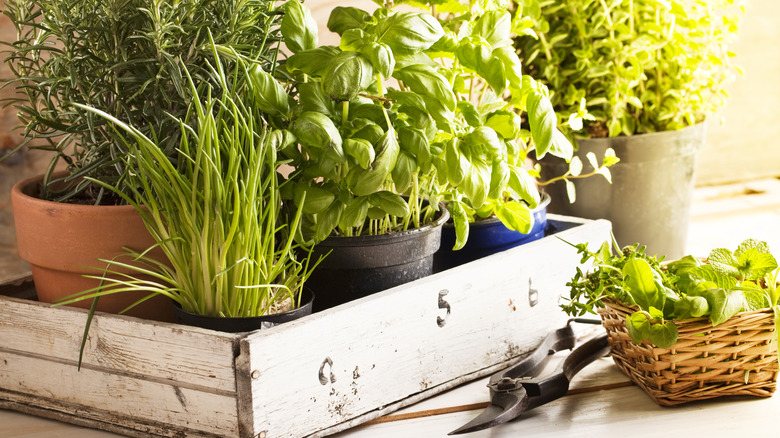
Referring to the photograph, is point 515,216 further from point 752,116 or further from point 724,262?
point 752,116

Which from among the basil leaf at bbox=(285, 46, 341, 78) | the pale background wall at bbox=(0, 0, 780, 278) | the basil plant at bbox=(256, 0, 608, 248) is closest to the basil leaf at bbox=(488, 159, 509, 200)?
the basil plant at bbox=(256, 0, 608, 248)

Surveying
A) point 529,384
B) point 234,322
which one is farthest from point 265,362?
point 529,384

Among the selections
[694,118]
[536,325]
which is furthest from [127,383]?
[694,118]

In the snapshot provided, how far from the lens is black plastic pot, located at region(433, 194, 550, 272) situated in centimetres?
104

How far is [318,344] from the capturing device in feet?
2.61

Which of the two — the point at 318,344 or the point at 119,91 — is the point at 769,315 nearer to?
the point at 318,344

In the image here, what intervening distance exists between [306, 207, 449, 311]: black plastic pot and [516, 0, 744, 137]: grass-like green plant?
48 cm

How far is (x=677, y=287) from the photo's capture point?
878 mm

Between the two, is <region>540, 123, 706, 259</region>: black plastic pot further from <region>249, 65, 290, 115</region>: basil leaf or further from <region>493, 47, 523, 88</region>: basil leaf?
<region>249, 65, 290, 115</region>: basil leaf

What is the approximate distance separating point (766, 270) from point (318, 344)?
468 millimetres

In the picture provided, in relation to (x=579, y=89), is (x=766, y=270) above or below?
below

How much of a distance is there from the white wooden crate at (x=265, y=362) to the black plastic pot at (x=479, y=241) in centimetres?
5

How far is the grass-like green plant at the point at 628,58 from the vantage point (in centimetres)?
128

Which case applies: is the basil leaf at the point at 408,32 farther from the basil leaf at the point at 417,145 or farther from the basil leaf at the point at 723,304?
the basil leaf at the point at 723,304
